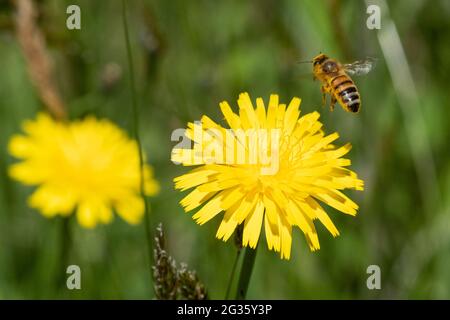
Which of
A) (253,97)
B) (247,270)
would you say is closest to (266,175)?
(247,270)

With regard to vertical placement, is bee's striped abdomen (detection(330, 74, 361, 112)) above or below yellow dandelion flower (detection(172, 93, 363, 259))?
above

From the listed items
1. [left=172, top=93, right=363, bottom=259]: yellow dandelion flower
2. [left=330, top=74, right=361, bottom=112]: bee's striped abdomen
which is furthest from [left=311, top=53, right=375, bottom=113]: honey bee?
[left=172, top=93, right=363, bottom=259]: yellow dandelion flower

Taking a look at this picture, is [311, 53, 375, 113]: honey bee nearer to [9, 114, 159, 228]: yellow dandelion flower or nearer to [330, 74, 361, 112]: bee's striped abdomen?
[330, 74, 361, 112]: bee's striped abdomen

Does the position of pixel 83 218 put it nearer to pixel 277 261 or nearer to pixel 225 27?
pixel 277 261

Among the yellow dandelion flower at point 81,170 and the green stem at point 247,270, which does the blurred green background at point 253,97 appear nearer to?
the yellow dandelion flower at point 81,170
